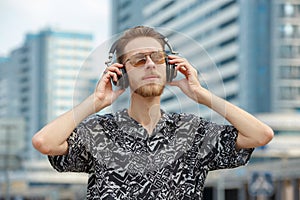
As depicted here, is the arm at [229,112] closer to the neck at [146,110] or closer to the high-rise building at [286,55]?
the neck at [146,110]

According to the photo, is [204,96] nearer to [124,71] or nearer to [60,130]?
[124,71]

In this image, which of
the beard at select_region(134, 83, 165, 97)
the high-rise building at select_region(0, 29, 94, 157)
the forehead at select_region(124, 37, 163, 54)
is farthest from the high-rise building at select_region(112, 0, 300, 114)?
the beard at select_region(134, 83, 165, 97)

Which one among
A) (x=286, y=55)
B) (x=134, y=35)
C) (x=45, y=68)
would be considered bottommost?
(x=134, y=35)

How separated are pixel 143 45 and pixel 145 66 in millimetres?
109

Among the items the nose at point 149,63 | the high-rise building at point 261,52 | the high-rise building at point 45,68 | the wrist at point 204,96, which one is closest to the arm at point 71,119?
the nose at point 149,63

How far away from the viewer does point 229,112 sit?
3.38 meters

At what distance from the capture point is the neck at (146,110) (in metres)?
3.30

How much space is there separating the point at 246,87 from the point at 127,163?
3938 inches

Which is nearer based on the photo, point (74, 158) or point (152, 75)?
point (152, 75)

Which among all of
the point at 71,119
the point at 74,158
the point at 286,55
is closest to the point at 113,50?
the point at 71,119

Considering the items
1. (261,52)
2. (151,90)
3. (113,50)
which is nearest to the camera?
(151,90)

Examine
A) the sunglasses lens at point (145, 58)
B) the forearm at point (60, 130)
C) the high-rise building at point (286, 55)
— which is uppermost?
the high-rise building at point (286, 55)

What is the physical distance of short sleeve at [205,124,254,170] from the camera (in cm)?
343

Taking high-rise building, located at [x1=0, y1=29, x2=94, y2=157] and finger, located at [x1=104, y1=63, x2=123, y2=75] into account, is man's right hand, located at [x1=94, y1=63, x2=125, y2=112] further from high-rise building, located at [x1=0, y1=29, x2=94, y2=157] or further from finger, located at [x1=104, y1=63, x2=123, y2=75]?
high-rise building, located at [x1=0, y1=29, x2=94, y2=157]
